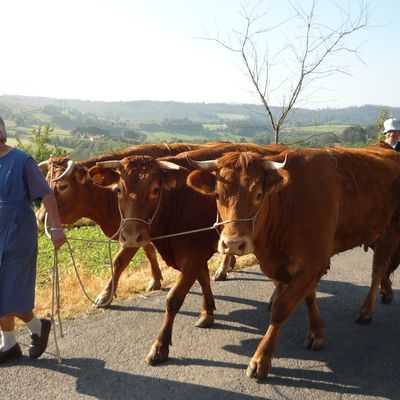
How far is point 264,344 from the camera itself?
4.07m

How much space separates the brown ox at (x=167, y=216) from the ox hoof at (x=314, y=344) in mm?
1117

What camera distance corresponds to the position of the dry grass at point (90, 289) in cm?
554

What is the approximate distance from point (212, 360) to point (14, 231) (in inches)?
86.7

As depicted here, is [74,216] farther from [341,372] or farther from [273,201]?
[341,372]

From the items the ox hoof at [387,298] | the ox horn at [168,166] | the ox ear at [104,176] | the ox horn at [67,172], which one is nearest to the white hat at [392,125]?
the ox hoof at [387,298]

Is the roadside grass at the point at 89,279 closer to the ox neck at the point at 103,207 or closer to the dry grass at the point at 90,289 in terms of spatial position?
the dry grass at the point at 90,289

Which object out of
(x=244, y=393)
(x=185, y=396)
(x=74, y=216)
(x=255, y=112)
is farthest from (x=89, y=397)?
(x=255, y=112)

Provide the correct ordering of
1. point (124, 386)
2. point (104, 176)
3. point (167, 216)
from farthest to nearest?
point (104, 176) → point (167, 216) → point (124, 386)

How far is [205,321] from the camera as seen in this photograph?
5156mm

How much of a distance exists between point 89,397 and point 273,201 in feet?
7.68

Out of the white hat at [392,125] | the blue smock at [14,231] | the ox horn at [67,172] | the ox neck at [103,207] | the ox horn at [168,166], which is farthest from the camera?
the white hat at [392,125]

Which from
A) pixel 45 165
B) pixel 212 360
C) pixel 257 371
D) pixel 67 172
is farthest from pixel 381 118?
pixel 257 371

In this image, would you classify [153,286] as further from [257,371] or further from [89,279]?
[257,371]

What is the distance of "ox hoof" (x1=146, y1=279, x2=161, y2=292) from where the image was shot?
6.38 meters
